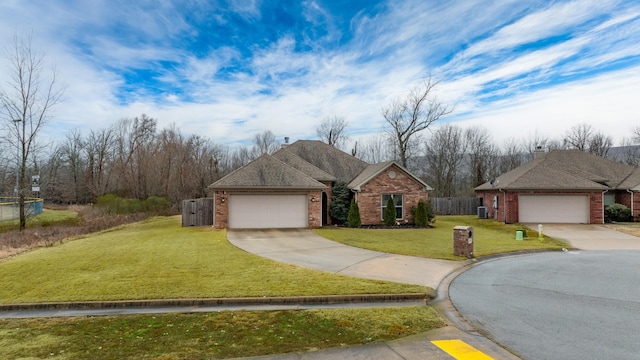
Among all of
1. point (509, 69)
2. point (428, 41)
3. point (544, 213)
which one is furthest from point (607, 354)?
point (544, 213)

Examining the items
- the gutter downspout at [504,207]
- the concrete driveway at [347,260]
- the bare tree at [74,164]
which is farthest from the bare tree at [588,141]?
the bare tree at [74,164]

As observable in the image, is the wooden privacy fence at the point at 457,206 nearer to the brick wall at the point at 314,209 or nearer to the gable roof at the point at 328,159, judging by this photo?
the gable roof at the point at 328,159

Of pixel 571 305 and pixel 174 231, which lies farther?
pixel 174 231

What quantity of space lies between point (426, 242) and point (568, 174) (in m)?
14.2

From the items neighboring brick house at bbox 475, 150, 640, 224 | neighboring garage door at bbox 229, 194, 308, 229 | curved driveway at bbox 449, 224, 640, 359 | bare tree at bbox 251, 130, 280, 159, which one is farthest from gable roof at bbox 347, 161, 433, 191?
bare tree at bbox 251, 130, 280, 159

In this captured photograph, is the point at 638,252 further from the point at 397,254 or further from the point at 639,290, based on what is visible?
the point at 397,254

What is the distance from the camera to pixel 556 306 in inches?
270

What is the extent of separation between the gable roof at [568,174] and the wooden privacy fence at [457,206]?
528cm

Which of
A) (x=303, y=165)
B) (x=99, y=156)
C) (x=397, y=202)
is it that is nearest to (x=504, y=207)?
(x=397, y=202)

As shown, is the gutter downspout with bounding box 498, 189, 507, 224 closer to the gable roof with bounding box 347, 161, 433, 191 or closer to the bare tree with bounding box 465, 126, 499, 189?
the gable roof with bounding box 347, 161, 433, 191

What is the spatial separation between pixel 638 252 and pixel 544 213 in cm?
868

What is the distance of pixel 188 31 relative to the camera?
15711mm

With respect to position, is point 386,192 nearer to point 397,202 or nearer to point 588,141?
point 397,202

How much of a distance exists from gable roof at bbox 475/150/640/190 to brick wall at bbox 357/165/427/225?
19.1ft
